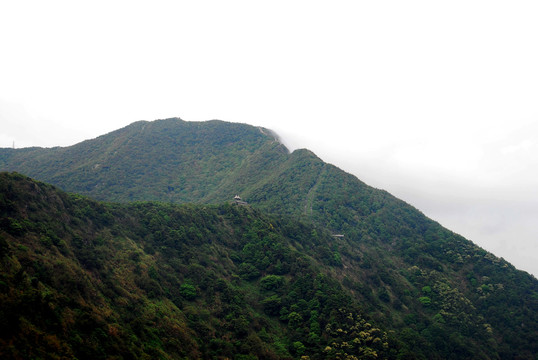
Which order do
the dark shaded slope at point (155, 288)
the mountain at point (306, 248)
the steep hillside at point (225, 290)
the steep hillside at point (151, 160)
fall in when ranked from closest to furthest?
the dark shaded slope at point (155, 288) → the steep hillside at point (225, 290) → the mountain at point (306, 248) → the steep hillside at point (151, 160)

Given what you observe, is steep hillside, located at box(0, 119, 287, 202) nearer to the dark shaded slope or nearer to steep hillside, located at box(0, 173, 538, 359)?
steep hillside, located at box(0, 173, 538, 359)

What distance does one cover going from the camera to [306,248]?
6769 centimetres

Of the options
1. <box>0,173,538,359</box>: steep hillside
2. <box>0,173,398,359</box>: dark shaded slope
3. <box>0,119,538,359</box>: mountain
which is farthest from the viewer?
<box>0,119,538,359</box>: mountain

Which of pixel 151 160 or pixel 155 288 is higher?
pixel 151 160

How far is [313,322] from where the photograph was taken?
4288 cm

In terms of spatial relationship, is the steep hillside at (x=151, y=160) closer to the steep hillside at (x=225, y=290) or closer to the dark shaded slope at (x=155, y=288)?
the steep hillside at (x=225, y=290)

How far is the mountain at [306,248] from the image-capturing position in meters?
41.4

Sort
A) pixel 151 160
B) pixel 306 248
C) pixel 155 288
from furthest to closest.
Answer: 1. pixel 151 160
2. pixel 306 248
3. pixel 155 288

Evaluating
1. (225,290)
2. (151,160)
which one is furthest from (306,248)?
(151,160)

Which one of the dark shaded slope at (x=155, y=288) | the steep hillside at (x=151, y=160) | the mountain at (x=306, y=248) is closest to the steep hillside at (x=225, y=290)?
the dark shaded slope at (x=155, y=288)

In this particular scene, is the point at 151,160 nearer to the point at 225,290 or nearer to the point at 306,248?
the point at 306,248

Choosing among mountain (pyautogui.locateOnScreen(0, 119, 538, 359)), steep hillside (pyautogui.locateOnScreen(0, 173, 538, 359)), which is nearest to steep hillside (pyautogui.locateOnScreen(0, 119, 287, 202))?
mountain (pyautogui.locateOnScreen(0, 119, 538, 359))

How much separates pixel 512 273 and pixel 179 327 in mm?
75898

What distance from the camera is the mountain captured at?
1630 inches
